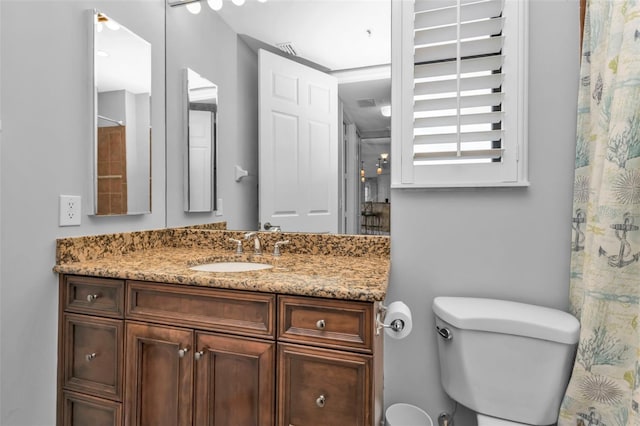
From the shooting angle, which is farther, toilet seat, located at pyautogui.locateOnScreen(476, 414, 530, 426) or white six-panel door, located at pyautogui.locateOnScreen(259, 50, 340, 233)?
white six-panel door, located at pyautogui.locateOnScreen(259, 50, 340, 233)

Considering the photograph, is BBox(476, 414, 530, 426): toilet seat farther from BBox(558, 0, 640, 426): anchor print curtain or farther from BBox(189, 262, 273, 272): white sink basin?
BBox(189, 262, 273, 272): white sink basin

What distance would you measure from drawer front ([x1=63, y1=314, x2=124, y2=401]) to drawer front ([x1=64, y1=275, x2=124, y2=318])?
0.10 ft

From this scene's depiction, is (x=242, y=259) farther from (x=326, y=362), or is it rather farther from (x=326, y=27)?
(x=326, y=27)

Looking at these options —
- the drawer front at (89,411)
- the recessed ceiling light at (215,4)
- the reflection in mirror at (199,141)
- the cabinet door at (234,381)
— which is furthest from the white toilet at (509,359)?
the recessed ceiling light at (215,4)

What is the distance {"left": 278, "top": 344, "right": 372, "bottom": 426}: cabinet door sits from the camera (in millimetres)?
961

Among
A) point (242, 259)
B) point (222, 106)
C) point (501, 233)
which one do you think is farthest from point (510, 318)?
point (222, 106)

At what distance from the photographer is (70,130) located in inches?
54.7

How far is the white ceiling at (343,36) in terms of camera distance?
1.51m

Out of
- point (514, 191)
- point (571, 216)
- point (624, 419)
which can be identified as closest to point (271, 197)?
point (514, 191)

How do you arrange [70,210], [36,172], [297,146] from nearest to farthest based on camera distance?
1. [36,172]
2. [70,210]
3. [297,146]

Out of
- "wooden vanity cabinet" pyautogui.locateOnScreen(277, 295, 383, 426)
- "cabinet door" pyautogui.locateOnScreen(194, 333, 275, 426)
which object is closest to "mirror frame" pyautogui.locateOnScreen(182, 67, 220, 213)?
"cabinet door" pyautogui.locateOnScreen(194, 333, 275, 426)

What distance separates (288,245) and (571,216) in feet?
3.79

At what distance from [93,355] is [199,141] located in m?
1.16

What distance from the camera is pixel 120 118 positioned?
158 cm
